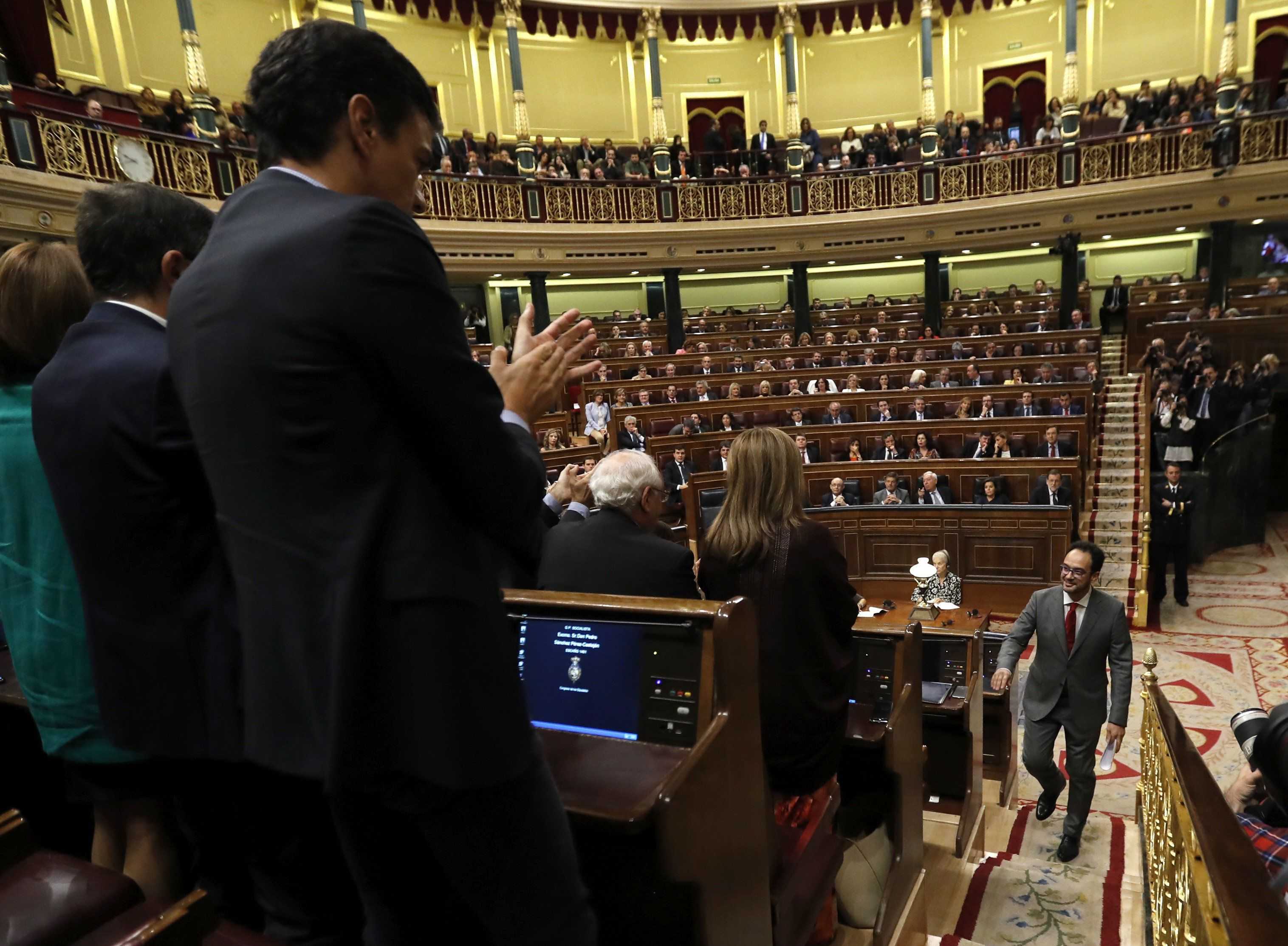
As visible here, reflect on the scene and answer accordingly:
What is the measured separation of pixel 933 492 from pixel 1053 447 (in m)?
1.17

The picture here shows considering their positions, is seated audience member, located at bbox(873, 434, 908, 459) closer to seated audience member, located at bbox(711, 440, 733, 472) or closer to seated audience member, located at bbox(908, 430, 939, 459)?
seated audience member, located at bbox(908, 430, 939, 459)

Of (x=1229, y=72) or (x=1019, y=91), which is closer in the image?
(x=1229, y=72)

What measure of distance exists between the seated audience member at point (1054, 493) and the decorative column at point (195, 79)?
9846mm

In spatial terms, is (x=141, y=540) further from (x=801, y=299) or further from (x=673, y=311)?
(x=801, y=299)

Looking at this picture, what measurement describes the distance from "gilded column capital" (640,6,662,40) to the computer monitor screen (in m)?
14.1

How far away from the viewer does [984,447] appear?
7141mm

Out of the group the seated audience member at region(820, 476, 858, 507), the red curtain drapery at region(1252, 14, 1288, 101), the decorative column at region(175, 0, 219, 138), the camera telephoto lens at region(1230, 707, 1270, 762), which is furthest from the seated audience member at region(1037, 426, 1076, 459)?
the red curtain drapery at region(1252, 14, 1288, 101)

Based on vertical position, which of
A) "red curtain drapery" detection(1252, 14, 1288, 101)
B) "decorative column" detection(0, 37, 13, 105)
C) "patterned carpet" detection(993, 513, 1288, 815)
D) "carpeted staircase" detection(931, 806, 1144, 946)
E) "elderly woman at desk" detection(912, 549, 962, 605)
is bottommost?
"patterned carpet" detection(993, 513, 1288, 815)

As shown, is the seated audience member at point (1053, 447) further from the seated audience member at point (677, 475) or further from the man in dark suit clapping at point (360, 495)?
the man in dark suit clapping at point (360, 495)

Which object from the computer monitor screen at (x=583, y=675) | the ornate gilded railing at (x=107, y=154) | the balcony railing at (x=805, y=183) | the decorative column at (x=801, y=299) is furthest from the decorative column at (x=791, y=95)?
the computer monitor screen at (x=583, y=675)

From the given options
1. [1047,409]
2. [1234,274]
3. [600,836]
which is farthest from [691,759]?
[1234,274]

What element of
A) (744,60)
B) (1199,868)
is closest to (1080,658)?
(1199,868)

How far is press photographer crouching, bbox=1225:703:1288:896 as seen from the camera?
3.72ft

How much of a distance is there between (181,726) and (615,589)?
86 cm
